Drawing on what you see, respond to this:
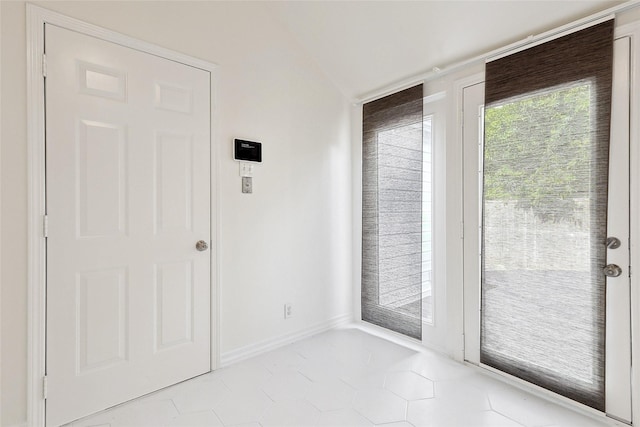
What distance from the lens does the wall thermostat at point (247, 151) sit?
236 centimetres

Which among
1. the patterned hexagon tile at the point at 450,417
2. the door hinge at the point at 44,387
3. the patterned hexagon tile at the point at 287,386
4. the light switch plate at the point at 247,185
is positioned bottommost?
the patterned hexagon tile at the point at 287,386

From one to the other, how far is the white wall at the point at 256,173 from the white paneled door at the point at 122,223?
0.12m

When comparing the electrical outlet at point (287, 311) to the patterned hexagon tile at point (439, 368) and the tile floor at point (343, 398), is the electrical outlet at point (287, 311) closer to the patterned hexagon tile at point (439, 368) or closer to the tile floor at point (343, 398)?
the tile floor at point (343, 398)

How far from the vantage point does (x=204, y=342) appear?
2223mm

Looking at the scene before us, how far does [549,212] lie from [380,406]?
152 cm

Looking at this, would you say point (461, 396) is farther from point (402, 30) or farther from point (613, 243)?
point (402, 30)

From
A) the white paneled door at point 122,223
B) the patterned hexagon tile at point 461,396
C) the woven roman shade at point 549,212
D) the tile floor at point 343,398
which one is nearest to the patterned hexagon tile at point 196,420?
the tile floor at point 343,398

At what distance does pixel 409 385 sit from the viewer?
205 cm

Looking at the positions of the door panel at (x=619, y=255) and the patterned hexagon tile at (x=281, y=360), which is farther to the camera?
the patterned hexagon tile at (x=281, y=360)

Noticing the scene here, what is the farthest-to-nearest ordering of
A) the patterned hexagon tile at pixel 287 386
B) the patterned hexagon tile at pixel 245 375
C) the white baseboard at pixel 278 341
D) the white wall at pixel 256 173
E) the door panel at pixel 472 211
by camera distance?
the white baseboard at pixel 278 341
the door panel at pixel 472 211
the patterned hexagon tile at pixel 245 375
the patterned hexagon tile at pixel 287 386
the white wall at pixel 256 173

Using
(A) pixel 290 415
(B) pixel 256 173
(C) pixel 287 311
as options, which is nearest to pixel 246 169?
(B) pixel 256 173

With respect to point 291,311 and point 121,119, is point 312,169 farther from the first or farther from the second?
point 121,119

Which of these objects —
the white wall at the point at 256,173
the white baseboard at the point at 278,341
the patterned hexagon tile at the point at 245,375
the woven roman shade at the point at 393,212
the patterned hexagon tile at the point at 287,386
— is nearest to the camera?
the white wall at the point at 256,173

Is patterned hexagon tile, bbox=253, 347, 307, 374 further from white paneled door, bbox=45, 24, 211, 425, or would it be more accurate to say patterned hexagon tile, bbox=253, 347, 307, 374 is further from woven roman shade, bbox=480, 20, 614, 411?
woven roman shade, bbox=480, 20, 614, 411
